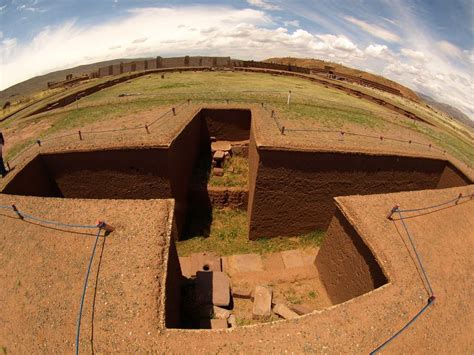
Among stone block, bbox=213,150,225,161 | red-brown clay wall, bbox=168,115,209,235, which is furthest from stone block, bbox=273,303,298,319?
stone block, bbox=213,150,225,161

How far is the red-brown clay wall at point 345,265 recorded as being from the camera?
5434 millimetres

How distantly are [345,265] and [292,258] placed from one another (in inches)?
125

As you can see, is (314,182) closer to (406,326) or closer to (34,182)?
(406,326)

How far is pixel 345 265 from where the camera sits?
6.42 metres

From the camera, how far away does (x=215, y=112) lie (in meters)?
12.8

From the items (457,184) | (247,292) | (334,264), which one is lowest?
(247,292)

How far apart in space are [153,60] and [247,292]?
33.2 meters

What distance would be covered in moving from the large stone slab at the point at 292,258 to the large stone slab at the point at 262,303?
2033 mm

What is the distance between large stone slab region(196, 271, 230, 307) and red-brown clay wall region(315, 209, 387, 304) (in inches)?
110

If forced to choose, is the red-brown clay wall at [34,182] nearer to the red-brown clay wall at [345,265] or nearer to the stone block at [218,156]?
the stone block at [218,156]

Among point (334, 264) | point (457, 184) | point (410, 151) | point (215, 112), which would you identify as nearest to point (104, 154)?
point (215, 112)

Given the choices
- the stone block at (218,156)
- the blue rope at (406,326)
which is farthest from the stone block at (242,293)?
the stone block at (218,156)

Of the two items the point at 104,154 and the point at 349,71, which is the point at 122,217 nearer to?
the point at 104,154

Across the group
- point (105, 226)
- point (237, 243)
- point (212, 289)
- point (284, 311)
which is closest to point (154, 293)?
point (105, 226)
